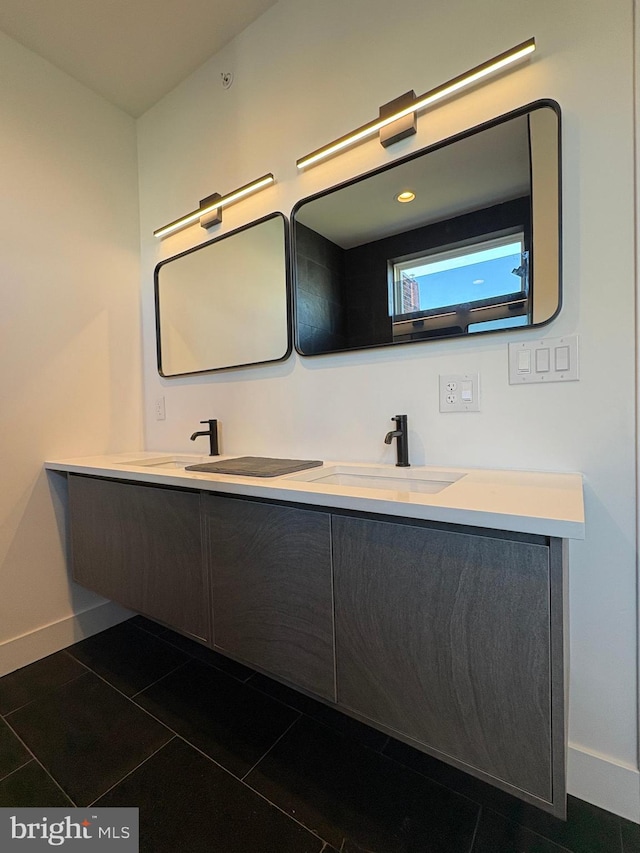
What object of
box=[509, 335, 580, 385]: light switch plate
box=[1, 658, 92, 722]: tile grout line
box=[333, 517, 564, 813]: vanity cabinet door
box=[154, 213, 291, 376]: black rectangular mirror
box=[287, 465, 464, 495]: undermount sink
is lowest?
box=[1, 658, 92, 722]: tile grout line

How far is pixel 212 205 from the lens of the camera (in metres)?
1.84

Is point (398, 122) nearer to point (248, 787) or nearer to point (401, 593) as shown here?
point (401, 593)

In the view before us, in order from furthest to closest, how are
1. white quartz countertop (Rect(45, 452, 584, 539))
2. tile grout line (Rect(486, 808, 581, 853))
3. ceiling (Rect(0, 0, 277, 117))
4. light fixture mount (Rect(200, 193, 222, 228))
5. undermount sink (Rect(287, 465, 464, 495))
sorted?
light fixture mount (Rect(200, 193, 222, 228)) → ceiling (Rect(0, 0, 277, 117)) → undermount sink (Rect(287, 465, 464, 495)) → tile grout line (Rect(486, 808, 581, 853)) → white quartz countertop (Rect(45, 452, 584, 539))

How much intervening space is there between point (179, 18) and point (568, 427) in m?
2.15

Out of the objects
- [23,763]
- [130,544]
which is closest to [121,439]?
[130,544]

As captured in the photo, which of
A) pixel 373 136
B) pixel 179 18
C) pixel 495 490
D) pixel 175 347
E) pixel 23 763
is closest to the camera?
pixel 495 490

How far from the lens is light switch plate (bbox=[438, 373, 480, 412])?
4.10 feet

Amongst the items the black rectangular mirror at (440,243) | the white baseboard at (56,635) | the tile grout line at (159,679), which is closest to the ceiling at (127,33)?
the black rectangular mirror at (440,243)

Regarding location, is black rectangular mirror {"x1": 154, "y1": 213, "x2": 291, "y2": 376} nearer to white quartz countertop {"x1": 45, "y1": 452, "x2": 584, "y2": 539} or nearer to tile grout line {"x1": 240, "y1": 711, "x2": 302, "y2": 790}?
white quartz countertop {"x1": 45, "y1": 452, "x2": 584, "y2": 539}

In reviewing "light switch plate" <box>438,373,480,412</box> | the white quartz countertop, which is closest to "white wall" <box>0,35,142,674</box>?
the white quartz countertop

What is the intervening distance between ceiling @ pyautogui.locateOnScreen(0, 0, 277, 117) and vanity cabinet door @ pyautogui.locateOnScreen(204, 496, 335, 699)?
1941 mm

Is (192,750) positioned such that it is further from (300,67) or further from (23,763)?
(300,67)

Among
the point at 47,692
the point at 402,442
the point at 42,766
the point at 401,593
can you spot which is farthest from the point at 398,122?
the point at 47,692

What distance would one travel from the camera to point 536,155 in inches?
44.6
